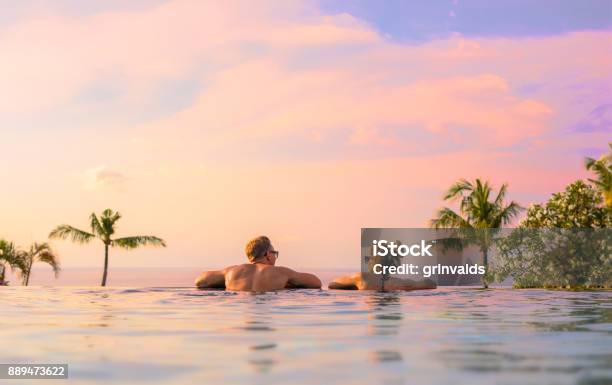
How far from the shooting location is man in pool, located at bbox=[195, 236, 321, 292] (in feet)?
44.9

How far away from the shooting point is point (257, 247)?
13.8 meters

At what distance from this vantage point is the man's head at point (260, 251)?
13.8 metres

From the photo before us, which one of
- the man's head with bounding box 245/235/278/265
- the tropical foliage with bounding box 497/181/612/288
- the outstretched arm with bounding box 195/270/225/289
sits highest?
the tropical foliage with bounding box 497/181/612/288

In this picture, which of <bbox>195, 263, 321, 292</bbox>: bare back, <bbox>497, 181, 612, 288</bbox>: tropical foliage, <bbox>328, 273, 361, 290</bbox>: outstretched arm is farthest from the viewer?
<bbox>497, 181, 612, 288</bbox>: tropical foliage

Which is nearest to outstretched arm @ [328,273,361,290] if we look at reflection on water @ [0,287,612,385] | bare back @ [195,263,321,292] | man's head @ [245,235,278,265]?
bare back @ [195,263,321,292]

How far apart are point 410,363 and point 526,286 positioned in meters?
32.7

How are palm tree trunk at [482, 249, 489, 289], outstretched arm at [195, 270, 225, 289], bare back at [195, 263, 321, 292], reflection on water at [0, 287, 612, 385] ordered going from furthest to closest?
1. palm tree trunk at [482, 249, 489, 289]
2. outstretched arm at [195, 270, 225, 289]
3. bare back at [195, 263, 321, 292]
4. reflection on water at [0, 287, 612, 385]

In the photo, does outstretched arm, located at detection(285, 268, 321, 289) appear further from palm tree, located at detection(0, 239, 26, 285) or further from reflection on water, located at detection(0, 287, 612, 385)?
palm tree, located at detection(0, 239, 26, 285)

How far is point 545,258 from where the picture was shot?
113 feet

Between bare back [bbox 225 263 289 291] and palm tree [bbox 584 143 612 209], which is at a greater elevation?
palm tree [bbox 584 143 612 209]

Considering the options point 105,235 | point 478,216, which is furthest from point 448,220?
point 105,235

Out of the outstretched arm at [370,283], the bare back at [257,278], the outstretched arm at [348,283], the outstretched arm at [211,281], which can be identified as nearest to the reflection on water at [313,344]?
the bare back at [257,278]

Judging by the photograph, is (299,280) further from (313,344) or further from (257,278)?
(313,344)

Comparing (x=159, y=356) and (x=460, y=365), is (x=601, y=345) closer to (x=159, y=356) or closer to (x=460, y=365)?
(x=460, y=365)
